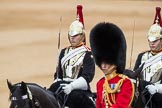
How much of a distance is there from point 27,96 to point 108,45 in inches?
37.3

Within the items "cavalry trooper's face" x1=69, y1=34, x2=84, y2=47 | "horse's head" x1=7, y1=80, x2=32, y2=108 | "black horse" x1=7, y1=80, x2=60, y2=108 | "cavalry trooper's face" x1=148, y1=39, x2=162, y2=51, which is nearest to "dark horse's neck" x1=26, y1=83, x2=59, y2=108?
"black horse" x1=7, y1=80, x2=60, y2=108

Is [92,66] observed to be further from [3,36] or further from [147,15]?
[147,15]

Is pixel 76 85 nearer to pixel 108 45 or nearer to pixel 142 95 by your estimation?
pixel 142 95

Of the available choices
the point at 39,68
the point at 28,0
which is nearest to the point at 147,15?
the point at 28,0

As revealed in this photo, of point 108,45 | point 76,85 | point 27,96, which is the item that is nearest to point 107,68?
point 108,45

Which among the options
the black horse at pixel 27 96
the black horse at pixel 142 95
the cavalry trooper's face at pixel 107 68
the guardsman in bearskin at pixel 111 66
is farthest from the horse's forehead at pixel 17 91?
the black horse at pixel 142 95

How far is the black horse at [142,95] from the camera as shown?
8070mm

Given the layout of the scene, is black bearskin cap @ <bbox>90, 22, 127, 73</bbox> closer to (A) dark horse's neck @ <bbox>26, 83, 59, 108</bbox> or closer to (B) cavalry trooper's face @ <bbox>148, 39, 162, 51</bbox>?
(A) dark horse's neck @ <bbox>26, 83, 59, 108</bbox>

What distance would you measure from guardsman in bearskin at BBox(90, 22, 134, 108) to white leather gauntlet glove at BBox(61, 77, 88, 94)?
5.81 ft

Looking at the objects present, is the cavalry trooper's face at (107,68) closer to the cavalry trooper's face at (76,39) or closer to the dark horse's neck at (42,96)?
the dark horse's neck at (42,96)

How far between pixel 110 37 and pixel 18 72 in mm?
11028

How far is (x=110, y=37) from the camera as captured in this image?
6906 mm

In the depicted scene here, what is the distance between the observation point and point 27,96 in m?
7.08

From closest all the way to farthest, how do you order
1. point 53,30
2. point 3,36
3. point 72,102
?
point 72,102 → point 3,36 → point 53,30
